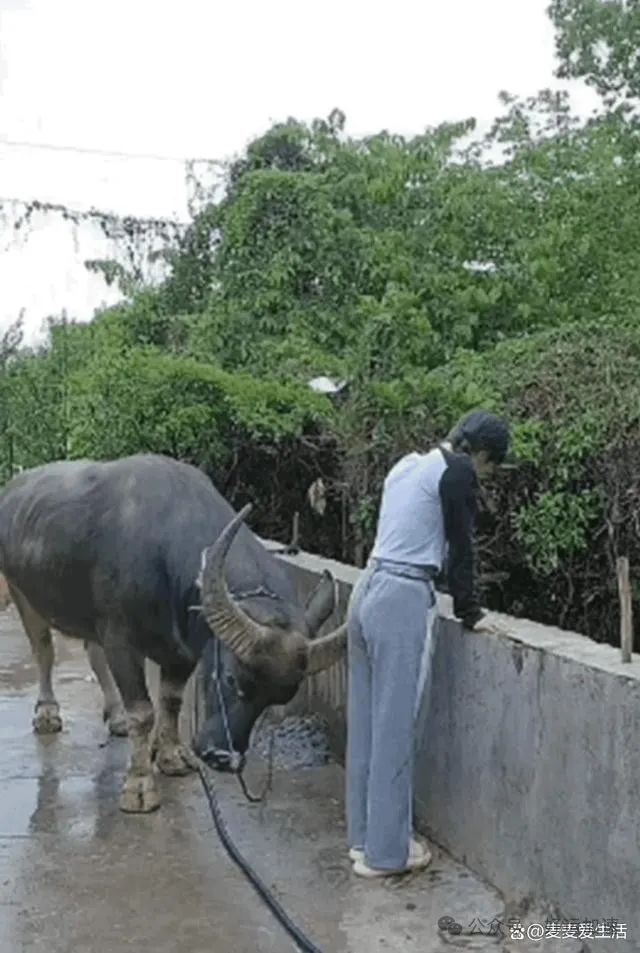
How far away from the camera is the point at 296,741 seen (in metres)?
6.77

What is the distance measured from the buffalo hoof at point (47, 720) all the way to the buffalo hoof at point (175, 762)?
1130mm

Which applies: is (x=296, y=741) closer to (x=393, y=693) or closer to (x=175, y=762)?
(x=175, y=762)

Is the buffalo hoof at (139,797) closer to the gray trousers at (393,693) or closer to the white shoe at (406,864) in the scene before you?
the white shoe at (406,864)

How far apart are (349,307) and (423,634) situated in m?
6.33

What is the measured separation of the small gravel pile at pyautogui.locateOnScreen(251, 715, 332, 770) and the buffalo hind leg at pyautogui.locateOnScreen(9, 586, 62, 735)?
1.22 meters

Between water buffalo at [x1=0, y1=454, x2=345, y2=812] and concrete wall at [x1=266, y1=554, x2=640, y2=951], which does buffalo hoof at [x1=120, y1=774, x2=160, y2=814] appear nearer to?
water buffalo at [x1=0, y1=454, x2=345, y2=812]

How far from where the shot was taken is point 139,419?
33.2 feet

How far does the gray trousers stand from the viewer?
4.67m

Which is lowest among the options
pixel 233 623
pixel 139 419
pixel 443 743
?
pixel 443 743

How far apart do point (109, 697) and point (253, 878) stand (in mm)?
2666

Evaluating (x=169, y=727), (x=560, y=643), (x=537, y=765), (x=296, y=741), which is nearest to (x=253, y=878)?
(x=537, y=765)

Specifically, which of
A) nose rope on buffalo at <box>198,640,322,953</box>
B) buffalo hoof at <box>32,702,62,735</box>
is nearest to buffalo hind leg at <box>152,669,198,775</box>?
nose rope on buffalo at <box>198,640,322,953</box>

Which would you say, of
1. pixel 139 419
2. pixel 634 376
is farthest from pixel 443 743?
pixel 139 419

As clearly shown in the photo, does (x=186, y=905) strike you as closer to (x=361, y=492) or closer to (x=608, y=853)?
(x=608, y=853)
